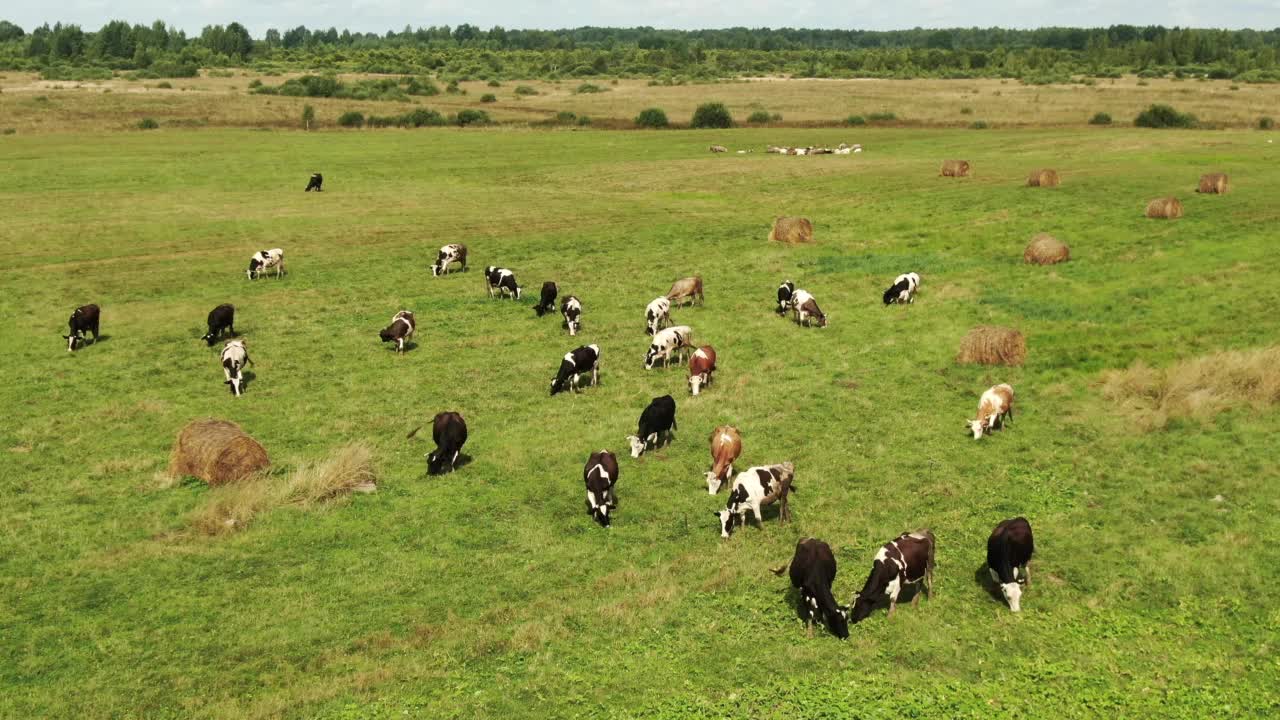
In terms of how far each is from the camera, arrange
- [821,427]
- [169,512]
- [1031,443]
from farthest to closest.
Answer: [821,427], [1031,443], [169,512]

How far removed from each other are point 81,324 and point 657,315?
17369mm

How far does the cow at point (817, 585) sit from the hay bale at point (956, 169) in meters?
45.0

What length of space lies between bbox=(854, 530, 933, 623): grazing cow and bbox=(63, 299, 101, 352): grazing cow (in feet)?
83.1

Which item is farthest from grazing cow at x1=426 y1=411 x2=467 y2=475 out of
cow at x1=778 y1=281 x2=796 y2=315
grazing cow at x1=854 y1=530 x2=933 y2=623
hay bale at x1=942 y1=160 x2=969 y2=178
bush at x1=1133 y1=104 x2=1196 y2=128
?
bush at x1=1133 y1=104 x2=1196 y2=128

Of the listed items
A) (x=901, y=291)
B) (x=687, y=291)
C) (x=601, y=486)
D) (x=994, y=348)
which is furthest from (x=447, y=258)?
(x=601, y=486)

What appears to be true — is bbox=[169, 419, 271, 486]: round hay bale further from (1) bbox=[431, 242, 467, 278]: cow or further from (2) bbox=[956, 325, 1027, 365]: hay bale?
(1) bbox=[431, 242, 467, 278]: cow

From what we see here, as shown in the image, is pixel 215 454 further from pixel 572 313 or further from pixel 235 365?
pixel 572 313

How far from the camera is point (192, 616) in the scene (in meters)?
15.2

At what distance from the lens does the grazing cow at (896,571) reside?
1463 centimetres

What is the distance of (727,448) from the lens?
19.7 meters

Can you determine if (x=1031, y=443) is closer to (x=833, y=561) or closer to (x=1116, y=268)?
(x=833, y=561)

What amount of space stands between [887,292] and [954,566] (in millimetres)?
A: 17562

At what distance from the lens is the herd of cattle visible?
48.2ft

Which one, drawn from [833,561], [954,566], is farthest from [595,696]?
[954,566]
